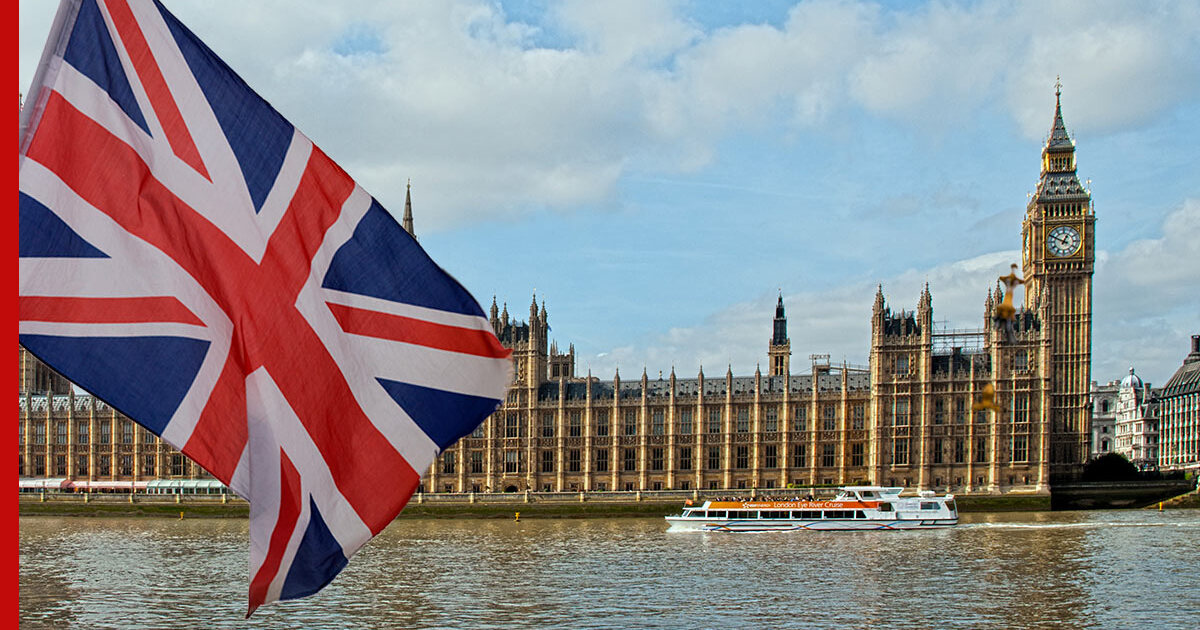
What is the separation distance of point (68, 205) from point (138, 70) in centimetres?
82

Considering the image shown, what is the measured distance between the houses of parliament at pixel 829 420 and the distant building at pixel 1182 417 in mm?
50749

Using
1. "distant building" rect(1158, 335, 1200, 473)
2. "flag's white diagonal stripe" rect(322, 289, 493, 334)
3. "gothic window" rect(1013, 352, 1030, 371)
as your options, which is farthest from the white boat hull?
"distant building" rect(1158, 335, 1200, 473)

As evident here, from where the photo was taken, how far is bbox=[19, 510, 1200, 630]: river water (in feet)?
99.8

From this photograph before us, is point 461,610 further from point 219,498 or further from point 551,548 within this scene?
point 219,498

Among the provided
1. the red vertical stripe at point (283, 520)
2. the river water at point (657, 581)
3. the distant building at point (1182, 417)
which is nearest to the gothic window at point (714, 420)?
the river water at point (657, 581)

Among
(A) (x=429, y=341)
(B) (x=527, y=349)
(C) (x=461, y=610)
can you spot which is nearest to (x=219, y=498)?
(B) (x=527, y=349)

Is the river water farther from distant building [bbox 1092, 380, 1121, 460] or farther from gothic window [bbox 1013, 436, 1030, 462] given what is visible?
distant building [bbox 1092, 380, 1121, 460]

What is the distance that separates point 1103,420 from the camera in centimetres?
18462

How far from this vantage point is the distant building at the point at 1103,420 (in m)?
184

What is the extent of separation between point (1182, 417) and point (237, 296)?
541 ft

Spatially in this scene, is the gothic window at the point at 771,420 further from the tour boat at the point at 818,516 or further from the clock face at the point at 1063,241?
the clock face at the point at 1063,241

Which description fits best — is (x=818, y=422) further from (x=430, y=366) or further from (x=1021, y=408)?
(x=430, y=366)

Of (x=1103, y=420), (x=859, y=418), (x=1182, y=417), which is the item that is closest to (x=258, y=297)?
(x=859, y=418)

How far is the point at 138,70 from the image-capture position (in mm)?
6602
